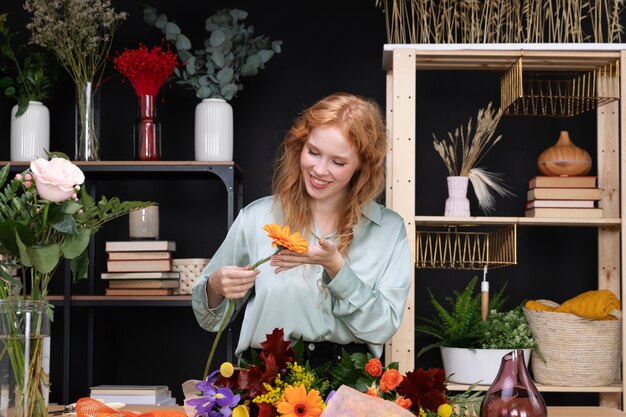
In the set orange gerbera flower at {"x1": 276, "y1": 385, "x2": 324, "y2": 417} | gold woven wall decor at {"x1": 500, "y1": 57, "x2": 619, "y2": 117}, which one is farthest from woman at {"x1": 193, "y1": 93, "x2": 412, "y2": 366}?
gold woven wall decor at {"x1": 500, "y1": 57, "x2": 619, "y2": 117}

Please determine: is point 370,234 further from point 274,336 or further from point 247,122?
point 247,122

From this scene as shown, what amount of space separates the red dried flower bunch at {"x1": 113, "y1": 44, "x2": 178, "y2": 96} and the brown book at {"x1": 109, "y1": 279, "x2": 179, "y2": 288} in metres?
→ 0.79

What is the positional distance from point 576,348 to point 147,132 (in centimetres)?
195

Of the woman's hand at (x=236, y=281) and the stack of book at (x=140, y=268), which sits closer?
the woman's hand at (x=236, y=281)

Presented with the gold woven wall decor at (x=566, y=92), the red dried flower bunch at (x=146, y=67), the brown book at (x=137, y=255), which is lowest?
the brown book at (x=137, y=255)

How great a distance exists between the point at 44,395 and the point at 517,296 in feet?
9.32

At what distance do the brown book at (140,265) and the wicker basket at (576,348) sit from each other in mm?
1552

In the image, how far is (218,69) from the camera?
148 inches

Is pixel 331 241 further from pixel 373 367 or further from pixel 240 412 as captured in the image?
pixel 240 412

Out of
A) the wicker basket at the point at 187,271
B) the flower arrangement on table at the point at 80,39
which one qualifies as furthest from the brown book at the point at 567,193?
the flower arrangement on table at the point at 80,39

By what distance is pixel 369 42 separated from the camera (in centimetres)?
411

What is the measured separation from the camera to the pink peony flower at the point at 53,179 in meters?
1.49

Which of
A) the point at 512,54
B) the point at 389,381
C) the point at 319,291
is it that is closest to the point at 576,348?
the point at 512,54

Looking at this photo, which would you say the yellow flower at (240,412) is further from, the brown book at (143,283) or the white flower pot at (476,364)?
the brown book at (143,283)
